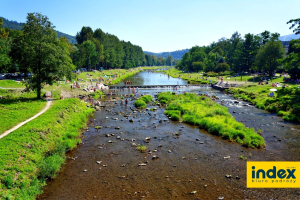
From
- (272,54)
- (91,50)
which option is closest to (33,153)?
(272,54)

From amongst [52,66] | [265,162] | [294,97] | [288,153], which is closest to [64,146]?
[52,66]

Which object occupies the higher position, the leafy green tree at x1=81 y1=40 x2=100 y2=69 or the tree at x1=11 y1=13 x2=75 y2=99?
the leafy green tree at x1=81 y1=40 x2=100 y2=69

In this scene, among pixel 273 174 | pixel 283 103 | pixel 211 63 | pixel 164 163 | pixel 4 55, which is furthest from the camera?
pixel 211 63

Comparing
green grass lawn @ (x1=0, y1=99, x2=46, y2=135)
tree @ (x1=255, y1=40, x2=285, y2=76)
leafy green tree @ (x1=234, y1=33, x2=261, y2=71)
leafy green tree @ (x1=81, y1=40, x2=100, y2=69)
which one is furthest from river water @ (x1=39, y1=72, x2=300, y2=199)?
leafy green tree @ (x1=81, y1=40, x2=100, y2=69)

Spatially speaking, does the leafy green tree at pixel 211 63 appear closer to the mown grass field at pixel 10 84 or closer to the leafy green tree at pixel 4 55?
the mown grass field at pixel 10 84

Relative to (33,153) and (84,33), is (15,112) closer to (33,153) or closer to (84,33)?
(33,153)

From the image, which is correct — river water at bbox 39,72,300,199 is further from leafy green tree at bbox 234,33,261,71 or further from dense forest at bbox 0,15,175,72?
leafy green tree at bbox 234,33,261,71

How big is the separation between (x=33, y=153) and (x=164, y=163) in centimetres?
1229

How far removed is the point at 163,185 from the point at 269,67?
85583 millimetres

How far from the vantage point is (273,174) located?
17.7 m

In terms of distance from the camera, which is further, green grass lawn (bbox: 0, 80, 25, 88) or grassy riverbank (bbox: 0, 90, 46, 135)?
green grass lawn (bbox: 0, 80, 25, 88)

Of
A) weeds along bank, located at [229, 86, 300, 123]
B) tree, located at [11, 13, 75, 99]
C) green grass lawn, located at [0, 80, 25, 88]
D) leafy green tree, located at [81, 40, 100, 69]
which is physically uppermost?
leafy green tree, located at [81, 40, 100, 69]

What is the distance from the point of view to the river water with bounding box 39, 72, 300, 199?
14906 mm

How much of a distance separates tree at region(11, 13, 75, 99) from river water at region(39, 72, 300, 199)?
40.9 ft
